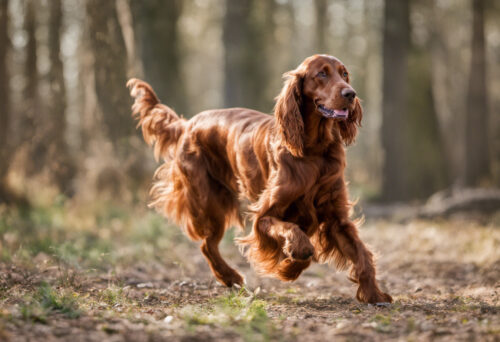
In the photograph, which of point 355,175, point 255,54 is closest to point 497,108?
point 355,175

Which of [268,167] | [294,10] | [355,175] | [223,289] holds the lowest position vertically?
[355,175]

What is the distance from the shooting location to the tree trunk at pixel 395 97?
1023 centimetres

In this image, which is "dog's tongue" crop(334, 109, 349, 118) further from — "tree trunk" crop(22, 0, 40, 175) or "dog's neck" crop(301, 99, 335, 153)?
"tree trunk" crop(22, 0, 40, 175)

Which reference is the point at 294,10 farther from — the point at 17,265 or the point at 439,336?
the point at 439,336

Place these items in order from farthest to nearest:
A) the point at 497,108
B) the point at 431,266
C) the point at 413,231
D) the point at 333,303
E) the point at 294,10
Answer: the point at 294,10 < the point at 497,108 < the point at 413,231 < the point at 431,266 < the point at 333,303

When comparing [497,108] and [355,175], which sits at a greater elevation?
[497,108]

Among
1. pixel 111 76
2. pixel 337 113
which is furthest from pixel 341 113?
pixel 111 76

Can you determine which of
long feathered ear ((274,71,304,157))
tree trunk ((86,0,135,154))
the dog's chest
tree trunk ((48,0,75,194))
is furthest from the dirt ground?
tree trunk ((48,0,75,194))

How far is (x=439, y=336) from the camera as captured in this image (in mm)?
2531

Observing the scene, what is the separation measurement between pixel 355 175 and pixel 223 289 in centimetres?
1218

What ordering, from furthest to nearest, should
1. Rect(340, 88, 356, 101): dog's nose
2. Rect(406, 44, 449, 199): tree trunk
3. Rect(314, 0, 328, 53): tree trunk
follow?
Rect(314, 0, 328, 53): tree trunk < Rect(406, 44, 449, 199): tree trunk < Rect(340, 88, 356, 101): dog's nose

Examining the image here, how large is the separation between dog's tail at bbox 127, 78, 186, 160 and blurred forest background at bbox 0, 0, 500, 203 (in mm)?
1669

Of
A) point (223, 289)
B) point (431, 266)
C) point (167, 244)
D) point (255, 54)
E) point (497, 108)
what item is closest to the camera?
point (223, 289)

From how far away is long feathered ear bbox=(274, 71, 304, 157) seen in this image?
140 inches
